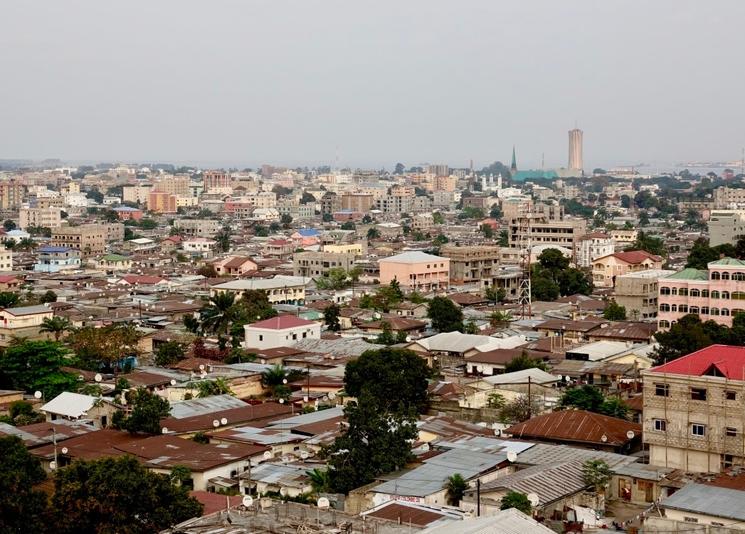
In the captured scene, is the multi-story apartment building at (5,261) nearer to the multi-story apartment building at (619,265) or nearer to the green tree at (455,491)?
the multi-story apartment building at (619,265)

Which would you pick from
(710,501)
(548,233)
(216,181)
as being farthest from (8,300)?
(216,181)

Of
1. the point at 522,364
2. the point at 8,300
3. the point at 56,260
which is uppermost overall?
the point at 8,300

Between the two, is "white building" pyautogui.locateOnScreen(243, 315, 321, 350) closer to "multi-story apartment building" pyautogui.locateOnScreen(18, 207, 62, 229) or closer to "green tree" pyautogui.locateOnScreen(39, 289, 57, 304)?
"green tree" pyautogui.locateOnScreen(39, 289, 57, 304)

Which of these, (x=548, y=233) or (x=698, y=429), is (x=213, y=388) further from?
(x=548, y=233)

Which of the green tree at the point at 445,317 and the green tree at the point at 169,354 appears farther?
the green tree at the point at 445,317

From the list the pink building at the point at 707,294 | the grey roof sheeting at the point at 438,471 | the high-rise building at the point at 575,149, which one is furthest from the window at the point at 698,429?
the high-rise building at the point at 575,149

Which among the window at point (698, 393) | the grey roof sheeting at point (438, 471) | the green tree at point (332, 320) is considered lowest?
the green tree at point (332, 320)
